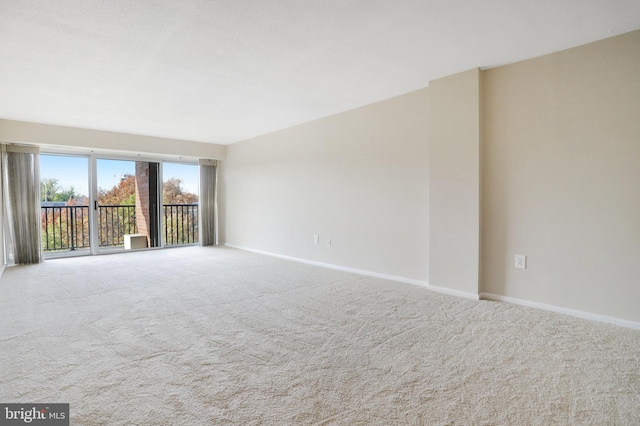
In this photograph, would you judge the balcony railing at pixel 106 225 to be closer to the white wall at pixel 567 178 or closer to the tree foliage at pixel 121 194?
the tree foliage at pixel 121 194

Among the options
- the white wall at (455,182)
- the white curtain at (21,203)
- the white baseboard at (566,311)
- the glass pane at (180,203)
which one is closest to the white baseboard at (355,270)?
the white wall at (455,182)

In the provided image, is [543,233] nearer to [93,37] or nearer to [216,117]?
[93,37]

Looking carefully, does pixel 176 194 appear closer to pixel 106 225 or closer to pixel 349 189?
pixel 106 225

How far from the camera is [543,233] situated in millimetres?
2770

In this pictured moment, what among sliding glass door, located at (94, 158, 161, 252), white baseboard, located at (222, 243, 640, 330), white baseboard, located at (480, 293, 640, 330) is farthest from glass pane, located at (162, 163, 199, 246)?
white baseboard, located at (480, 293, 640, 330)

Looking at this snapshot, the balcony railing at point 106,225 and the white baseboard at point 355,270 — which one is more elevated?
the balcony railing at point 106,225

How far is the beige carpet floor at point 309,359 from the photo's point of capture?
4.73 feet

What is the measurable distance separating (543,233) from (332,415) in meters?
2.50

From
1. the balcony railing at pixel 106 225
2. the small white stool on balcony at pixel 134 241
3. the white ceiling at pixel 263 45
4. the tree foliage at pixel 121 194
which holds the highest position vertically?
the white ceiling at pixel 263 45

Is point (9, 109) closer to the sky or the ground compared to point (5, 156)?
closer to the sky

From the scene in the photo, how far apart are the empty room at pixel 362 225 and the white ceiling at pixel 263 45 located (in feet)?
0.07

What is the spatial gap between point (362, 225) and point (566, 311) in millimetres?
2288

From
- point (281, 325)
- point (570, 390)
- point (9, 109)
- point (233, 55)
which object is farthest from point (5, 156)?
point (570, 390)

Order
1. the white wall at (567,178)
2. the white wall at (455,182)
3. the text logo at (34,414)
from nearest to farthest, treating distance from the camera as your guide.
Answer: the text logo at (34,414)
the white wall at (567,178)
the white wall at (455,182)
